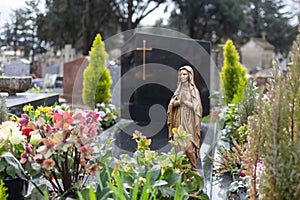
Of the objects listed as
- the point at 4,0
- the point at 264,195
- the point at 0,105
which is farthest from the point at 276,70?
the point at 4,0

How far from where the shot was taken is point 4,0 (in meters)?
15.3

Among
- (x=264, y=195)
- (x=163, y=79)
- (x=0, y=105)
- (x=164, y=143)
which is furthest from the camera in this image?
(x=163, y=79)

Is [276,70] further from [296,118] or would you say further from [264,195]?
[264,195]

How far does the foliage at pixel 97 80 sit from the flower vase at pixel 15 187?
6416 millimetres

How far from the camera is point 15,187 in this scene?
275cm

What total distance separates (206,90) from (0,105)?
18.4 ft

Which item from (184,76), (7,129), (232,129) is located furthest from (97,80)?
(7,129)

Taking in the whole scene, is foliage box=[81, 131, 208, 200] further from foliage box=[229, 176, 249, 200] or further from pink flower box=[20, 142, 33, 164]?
foliage box=[229, 176, 249, 200]

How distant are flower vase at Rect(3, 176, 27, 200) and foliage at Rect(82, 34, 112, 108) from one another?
642 cm

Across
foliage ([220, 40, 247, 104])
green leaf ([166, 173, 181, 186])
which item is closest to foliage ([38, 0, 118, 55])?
foliage ([220, 40, 247, 104])

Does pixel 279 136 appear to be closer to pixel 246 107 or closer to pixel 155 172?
pixel 155 172

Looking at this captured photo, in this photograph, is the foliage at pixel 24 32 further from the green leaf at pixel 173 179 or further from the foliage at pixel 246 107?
the green leaf at pixel 173 179

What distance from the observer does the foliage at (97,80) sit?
9.22 meters

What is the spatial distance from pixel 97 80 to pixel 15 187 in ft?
22.5
